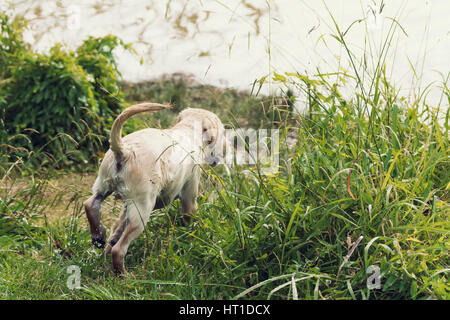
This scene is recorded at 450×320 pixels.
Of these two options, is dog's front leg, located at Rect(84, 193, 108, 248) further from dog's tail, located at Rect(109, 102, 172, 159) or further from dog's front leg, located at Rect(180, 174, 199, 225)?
dog's front leg, located at Rect(180, 174, 199, 225)

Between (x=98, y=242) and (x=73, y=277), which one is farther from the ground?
(x=98, y=242)

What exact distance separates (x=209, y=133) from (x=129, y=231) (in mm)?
1127

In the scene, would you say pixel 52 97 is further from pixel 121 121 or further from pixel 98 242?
pixel 121 121

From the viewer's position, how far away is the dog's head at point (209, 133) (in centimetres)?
434

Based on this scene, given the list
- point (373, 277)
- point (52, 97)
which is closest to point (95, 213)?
point (373, 277)

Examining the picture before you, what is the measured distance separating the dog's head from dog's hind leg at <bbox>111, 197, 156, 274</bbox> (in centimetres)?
91

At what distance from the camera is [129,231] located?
11.6 feet

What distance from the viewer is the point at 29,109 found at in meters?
6.40

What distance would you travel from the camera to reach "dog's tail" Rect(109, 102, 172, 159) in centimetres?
338

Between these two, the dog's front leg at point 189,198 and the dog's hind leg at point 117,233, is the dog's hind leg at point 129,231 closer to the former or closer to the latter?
the dog's hind leg at point 117,233

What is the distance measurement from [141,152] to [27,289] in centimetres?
113

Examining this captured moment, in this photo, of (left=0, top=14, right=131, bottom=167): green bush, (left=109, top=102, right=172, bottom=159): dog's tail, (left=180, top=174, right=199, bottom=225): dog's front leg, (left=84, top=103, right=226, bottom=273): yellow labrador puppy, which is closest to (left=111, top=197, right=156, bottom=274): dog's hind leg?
(left=84, top=103, right=226, bottom=273): yellow labrador puppy
